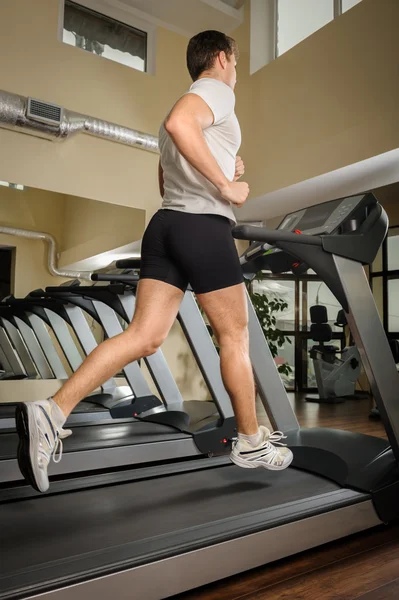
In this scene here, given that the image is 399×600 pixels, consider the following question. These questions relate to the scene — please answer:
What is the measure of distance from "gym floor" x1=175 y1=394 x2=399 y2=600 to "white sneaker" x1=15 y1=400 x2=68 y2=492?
459mm

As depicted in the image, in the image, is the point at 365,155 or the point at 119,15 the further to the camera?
the point at 119,15

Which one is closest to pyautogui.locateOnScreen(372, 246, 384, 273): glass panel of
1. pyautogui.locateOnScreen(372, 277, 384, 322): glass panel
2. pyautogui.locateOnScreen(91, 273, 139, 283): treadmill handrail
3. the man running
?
pyautogui.locateOnScreen(372, 277, 384, 322): glass panel

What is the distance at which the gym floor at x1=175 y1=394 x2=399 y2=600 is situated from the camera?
1.23 metres

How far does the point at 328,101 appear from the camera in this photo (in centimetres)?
462

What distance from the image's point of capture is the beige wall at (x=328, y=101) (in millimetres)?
4148

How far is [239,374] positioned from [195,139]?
74 cm

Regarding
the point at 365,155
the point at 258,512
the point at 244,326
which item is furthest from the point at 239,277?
the point at 365,155

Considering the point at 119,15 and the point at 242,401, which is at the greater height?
the point at 119,15

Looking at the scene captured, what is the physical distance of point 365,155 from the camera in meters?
4.19

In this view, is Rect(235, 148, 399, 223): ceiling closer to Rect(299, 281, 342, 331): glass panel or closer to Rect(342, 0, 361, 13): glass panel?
Rect(342, 0, 361, 13): glass panel

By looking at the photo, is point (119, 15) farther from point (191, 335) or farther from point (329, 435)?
point (329, 435)

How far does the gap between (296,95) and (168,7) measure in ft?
5.63

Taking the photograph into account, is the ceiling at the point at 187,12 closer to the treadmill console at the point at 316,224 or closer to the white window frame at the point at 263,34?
the white window frame at the point at 263,34

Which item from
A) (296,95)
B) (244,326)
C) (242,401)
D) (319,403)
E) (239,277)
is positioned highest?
(296,95)
